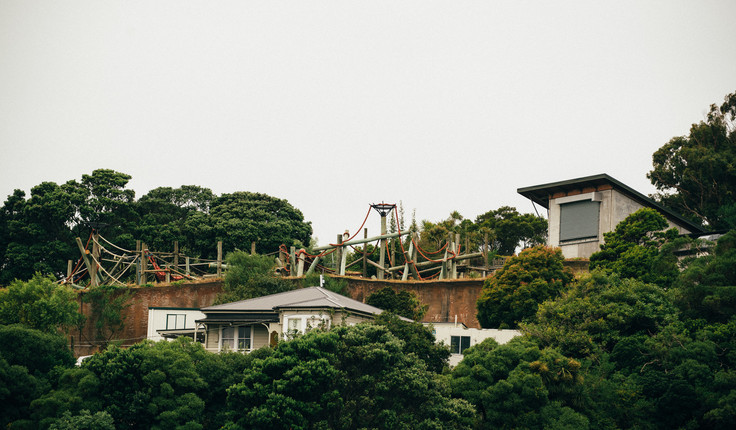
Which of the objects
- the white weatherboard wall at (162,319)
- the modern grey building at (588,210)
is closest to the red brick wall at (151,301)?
the white weatherboard wall at (162,319)

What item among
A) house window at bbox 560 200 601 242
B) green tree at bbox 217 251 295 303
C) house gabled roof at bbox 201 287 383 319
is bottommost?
house gabled roof at bbox 201 287 383 319

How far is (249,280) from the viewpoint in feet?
136

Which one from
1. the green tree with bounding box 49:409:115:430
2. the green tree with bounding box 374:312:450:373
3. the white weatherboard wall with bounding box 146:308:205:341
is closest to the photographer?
the green tree with bounding box 49:409:115:430

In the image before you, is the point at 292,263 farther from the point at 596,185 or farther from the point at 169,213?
the point at 169,213

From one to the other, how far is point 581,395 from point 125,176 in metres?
41.1

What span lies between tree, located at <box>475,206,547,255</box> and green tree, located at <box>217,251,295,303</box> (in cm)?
2389

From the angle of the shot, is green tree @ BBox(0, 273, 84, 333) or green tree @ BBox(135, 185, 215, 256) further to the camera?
green tree @ BBox(135, 185, 215, 256)

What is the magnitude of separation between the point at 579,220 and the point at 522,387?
54.3 ft

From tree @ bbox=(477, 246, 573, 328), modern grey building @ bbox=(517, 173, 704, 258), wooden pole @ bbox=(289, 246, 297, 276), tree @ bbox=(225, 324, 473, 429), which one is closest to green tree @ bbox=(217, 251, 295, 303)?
wooden pole @ bbox=(289, 246, 297, 276)

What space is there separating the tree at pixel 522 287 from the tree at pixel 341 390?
343 inches

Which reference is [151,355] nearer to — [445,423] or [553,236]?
[445,423]

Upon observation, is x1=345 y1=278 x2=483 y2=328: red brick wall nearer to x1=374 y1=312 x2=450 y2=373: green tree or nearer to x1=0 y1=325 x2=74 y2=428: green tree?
x1=374 y1=312 x2=450 y2=373: green tree

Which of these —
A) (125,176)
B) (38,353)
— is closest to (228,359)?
(38,353)

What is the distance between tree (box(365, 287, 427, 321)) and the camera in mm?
37656
